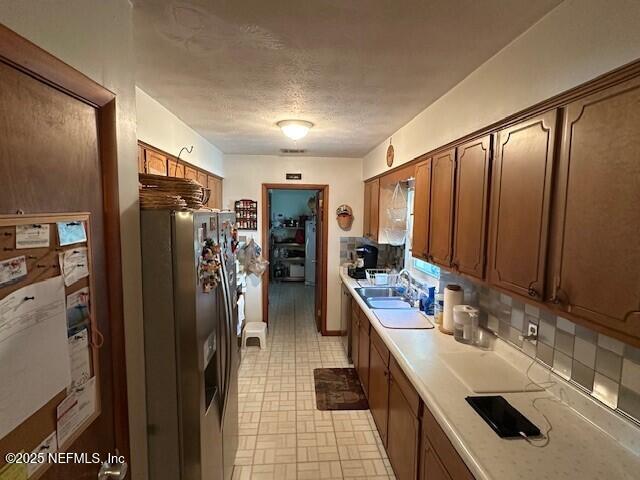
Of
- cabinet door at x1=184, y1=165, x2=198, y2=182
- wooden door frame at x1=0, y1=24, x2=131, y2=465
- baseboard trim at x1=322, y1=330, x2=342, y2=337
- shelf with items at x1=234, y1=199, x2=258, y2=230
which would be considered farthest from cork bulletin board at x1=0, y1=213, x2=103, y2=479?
baseboard trim at x1=322, y1=330, x2=342, y2=337

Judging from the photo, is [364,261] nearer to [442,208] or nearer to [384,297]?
[384,297]

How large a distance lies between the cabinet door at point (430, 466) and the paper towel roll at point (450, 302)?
2.62 feet

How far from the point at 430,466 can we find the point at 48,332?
1.54m

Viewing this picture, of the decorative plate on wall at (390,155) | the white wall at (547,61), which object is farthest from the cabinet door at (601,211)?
the decorative plate on wall at (390,155)

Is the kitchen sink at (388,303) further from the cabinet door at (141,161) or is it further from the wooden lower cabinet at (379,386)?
the cabinet door at (141,161)

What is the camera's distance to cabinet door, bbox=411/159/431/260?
7.29 feet

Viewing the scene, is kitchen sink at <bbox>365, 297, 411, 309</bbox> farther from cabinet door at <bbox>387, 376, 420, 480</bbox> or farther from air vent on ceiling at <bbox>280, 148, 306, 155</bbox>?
air vent on ceiling at <bbox>280, 148, 306, 155</bbox>

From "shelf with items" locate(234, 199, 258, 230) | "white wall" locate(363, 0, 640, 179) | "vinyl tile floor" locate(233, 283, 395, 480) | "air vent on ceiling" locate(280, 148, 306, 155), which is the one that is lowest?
"vinyl tile floor" locate(233, 283, 395, 480)

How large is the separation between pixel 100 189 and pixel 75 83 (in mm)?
291

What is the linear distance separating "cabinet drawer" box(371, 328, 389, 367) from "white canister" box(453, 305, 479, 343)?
18.0 inches

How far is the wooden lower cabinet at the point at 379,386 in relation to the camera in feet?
7.20

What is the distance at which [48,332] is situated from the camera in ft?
2.56

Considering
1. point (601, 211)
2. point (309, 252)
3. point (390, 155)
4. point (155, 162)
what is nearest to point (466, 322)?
point (601, 211)

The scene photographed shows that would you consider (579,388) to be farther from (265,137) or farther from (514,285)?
(265,137)
